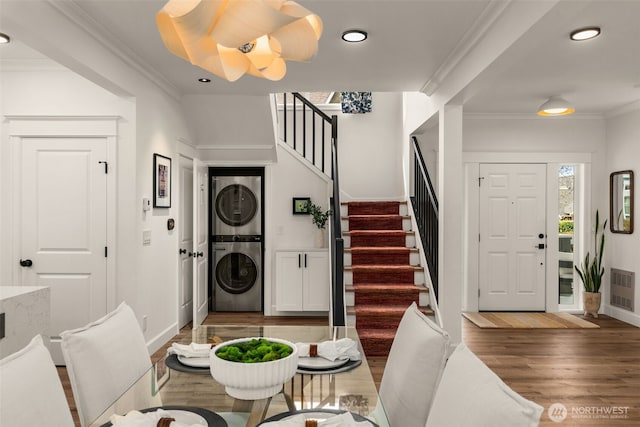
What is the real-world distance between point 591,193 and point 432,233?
9.55ft

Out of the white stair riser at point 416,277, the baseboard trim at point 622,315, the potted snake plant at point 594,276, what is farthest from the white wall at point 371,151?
the baseboard trim at point 622,315

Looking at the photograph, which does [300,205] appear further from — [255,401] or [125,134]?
[255,401]

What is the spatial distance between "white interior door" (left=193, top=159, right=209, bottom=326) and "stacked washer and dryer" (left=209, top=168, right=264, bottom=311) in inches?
7.5

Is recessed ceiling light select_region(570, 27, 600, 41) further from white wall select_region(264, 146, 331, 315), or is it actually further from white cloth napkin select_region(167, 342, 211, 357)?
white wall select_region(264, 146, 331, 315)

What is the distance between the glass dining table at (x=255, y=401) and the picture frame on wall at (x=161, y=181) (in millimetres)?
2531

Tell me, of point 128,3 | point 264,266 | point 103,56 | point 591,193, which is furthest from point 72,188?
point 591,193

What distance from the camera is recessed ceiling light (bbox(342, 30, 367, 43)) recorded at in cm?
317

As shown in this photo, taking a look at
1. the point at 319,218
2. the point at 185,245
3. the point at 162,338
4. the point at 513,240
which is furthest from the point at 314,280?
the point at 513,240

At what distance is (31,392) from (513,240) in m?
6.05

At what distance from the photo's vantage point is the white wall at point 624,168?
5578mm

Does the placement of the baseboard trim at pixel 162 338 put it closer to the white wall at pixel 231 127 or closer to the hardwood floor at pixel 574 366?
the white wall at pixel 231 127

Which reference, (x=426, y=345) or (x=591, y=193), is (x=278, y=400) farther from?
(x=591, y=193)

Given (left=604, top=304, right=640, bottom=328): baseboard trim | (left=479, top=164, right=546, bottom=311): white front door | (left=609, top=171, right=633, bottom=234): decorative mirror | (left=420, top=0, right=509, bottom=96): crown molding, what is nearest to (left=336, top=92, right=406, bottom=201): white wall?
(left=479, top=164, right=546, bottom=311): white front door

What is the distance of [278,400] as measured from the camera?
1658mm
